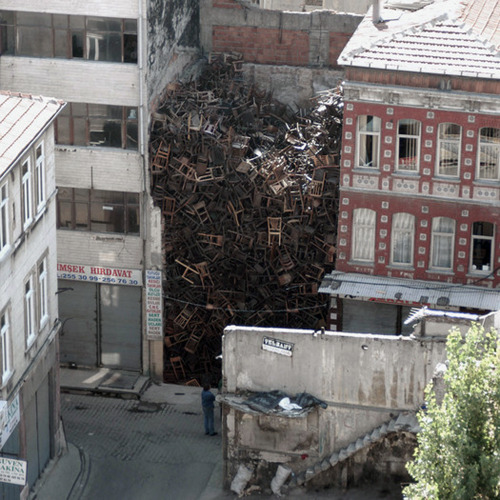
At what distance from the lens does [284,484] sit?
45.5 m

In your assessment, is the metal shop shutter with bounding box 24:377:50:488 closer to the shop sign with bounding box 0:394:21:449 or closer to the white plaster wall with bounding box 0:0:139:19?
the shop sign with bounding box 0:394:21:449

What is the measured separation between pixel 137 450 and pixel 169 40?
1415 cm

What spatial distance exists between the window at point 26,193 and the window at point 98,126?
873 centimetres

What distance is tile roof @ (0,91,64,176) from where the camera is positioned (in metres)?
41.1

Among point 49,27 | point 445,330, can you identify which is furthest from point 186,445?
point 49,27

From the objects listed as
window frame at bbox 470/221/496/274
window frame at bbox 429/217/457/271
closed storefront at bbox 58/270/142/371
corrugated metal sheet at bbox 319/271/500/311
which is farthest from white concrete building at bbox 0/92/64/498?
window frame at bbox 470/221/496/274

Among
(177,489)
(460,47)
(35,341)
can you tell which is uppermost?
(460,47)

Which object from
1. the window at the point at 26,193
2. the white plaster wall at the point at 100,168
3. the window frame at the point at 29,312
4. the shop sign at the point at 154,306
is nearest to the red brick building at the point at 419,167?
the shop sign at the point at 154,306

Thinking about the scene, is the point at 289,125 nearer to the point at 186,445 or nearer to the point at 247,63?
the point at 247,63

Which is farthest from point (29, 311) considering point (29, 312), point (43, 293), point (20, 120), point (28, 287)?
point (20, 120)

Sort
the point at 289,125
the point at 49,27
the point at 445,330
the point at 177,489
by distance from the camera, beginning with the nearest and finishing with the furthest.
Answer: the point at 445,330
the point at 177,489
the point at 49,27
the point at 289,125

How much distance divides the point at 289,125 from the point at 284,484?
48.6 ft

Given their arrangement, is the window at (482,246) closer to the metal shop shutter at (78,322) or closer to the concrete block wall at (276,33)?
the concrete block wall at (276,33)

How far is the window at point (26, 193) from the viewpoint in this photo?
43.1 m
